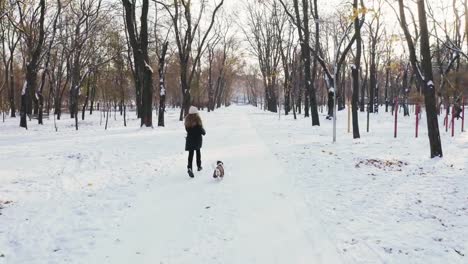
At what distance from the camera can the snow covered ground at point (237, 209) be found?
4.99 m

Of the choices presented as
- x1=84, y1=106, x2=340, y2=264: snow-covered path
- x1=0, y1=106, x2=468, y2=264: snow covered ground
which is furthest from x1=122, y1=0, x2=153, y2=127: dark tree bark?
x1=84, y1=106, x2=340, y2=264: snow-covered path

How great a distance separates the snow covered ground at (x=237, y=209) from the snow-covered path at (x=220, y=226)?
0.02 m

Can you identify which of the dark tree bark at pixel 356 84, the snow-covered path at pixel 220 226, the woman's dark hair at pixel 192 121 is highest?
the dark tree bark at pixel 356 84

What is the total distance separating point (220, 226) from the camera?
5938 millimetres

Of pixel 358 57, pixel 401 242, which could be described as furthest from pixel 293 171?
pixel 358 57

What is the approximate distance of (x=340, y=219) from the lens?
6191 millimetres

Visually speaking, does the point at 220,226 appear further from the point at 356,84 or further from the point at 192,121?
the point at 356,84

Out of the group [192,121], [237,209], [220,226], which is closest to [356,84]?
[192,121]

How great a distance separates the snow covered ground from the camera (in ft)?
16.4

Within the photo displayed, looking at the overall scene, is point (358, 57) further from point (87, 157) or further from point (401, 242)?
point (401, 242)

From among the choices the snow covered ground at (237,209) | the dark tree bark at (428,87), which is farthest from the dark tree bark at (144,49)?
the dark tree bark at (428,87)

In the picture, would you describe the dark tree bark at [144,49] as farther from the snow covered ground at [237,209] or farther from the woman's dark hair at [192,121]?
the woman's dark hair at [192,121]

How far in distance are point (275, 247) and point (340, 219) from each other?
1.52 metres

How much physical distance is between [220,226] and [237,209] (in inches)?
34.4
